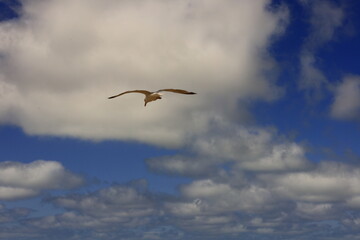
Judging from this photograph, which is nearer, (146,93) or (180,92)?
(180,92)

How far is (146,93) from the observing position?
70.9 meters

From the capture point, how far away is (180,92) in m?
65.2

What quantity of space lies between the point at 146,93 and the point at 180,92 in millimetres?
7184
